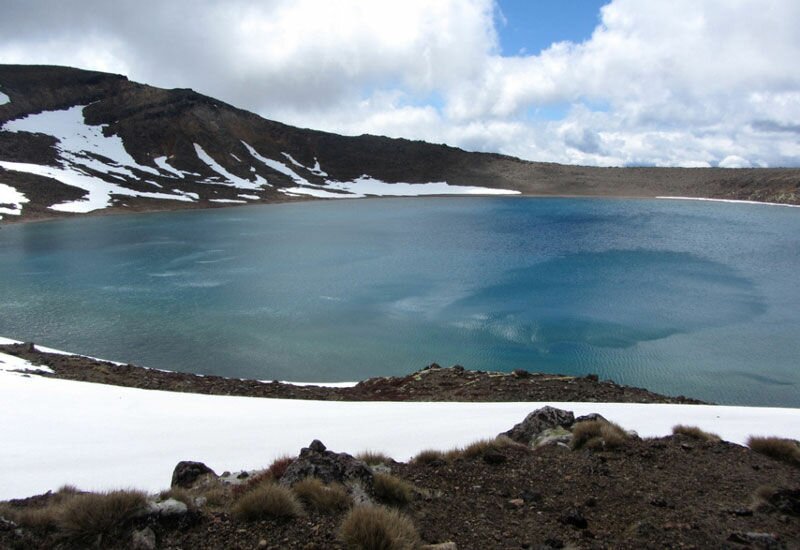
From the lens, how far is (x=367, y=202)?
82625mm

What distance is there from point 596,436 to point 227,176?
8770 centimetres

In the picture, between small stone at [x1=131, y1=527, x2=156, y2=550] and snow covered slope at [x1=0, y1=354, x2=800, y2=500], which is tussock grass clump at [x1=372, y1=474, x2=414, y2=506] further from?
snow covered slope at [x1=0, y1=354, x2=800, y2=500]

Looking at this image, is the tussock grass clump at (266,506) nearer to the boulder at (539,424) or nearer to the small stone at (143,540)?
the small stone at (143,540)

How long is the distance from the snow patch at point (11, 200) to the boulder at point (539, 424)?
57.3m

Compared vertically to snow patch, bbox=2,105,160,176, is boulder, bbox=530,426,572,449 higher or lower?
lower

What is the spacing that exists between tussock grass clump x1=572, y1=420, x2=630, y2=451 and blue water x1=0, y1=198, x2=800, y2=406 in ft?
28.2

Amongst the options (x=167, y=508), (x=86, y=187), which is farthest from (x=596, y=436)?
(x=86, y=187)

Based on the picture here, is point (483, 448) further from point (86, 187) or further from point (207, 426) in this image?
point (86, 187)

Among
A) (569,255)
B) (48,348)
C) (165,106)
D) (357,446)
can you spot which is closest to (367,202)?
(165,106)

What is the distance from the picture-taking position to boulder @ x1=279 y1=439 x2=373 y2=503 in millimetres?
4773

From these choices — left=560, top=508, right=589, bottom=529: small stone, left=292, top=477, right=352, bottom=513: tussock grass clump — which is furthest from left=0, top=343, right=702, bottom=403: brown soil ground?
left=292, top=477, right=352, bottom=513: tussock grass clump

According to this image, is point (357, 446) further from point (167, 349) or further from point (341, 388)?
point (167, 349)

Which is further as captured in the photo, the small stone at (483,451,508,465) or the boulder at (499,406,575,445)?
the boulder at (499,406,575,445)

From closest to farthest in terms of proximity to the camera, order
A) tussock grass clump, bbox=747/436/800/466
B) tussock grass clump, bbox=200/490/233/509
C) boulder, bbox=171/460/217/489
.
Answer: tussock grass clump, bbox=200/490/233/509, boulder, bbox=171/460/217/489, tussock grass clump, bbox=747/436/800/466
